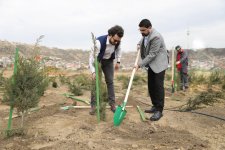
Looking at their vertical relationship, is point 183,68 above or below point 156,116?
above

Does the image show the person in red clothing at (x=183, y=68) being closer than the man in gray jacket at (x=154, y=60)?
No

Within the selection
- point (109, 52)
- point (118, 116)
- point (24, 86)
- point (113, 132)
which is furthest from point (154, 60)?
point (24, 86)

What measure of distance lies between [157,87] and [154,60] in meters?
0.47

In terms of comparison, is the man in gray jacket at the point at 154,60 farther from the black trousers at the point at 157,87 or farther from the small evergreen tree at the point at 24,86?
the small evergreen tree at the point at 24,86

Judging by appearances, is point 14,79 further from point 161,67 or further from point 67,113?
point 161,67

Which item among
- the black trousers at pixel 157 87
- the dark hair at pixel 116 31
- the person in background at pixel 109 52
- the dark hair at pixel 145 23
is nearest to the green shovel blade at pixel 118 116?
the person in background at pixel 109 52

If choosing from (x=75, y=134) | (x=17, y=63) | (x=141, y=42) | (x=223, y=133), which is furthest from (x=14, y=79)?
(x=223, y=133)

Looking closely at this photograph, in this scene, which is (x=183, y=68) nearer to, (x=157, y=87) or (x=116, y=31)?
(x=157, y=87)

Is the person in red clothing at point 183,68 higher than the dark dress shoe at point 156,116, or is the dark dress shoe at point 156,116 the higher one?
the person in red clothing at point 183,68

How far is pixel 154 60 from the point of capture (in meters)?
6.19

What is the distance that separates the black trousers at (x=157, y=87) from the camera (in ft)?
20.4

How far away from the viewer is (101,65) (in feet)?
21.5

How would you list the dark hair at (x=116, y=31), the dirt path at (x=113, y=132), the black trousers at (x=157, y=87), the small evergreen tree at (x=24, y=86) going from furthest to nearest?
the black trousers at (x=157, y=87) → the dark hair at (x=116, y=31) → the small evergreen tree at (x=24, y=86) → the dirt path at (x=113, y=132)

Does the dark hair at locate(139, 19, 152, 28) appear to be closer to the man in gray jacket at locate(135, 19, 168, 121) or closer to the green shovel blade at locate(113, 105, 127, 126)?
the man in gray jacket at locate(135, 19, 168, 121)
